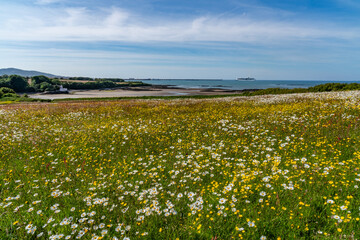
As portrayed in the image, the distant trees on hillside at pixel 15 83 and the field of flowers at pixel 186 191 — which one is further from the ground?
the distant trees on hillside at pixel 15 83

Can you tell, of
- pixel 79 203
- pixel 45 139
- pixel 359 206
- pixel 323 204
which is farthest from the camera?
pixel 45 139

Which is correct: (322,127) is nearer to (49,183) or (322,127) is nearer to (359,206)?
(359,206)

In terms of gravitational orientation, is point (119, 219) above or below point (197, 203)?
below

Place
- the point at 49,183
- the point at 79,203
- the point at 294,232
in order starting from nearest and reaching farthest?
1. the point at 294,232
2. the point at 79,203
3. the point at 49,183

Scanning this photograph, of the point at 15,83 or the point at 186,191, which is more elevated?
the point at 15,83

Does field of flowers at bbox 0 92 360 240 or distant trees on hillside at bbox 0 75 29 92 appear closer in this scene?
field of flowers at bbox 0 92 360 240

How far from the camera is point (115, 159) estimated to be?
7199 millimetres

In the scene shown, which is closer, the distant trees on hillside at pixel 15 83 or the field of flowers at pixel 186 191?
the field of flowers at pixel 186 191

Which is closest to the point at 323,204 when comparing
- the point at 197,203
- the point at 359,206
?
the point at 359,206

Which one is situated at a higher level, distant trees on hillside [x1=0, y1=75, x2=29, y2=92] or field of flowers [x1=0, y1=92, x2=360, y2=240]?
distant trees on hillside [x1=0, y1=75, x2=29, y2=92]

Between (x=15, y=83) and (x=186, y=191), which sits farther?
(x=15, y=83)

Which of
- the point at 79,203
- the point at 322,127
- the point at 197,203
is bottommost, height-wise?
the point at 79,203

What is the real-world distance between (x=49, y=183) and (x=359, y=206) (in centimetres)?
735

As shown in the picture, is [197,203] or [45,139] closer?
[197,203]
